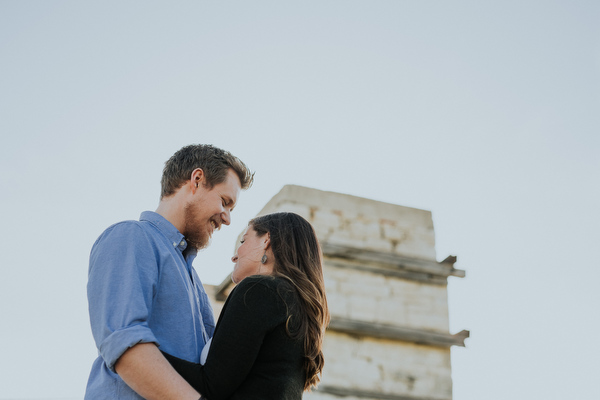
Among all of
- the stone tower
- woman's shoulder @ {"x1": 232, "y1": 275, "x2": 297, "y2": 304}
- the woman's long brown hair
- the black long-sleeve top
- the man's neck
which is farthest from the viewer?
the stone tower

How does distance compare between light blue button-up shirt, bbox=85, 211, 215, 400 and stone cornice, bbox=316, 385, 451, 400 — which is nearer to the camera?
light blue button-up shirt, bbox=85, 211, 215, 400

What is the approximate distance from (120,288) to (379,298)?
7.02 meters

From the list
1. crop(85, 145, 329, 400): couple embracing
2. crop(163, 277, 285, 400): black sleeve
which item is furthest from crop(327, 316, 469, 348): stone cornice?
crop(163, 277, 285, 400): black sleeve

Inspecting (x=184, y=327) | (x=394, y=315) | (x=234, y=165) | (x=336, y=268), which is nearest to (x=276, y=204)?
(x=336, y=268)

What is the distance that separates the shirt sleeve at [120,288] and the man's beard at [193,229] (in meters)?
0.35

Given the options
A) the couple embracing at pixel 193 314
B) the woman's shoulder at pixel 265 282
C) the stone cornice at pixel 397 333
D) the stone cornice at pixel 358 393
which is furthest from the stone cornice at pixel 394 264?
the woman's shoulder at pixel 265 282

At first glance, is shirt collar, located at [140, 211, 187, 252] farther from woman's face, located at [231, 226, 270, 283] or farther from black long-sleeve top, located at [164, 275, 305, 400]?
black long-sleeve top, located at [164, 275, 305, 400]

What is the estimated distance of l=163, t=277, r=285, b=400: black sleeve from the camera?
211 cm

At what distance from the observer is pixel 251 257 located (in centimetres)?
268

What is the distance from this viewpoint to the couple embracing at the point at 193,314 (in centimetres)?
206

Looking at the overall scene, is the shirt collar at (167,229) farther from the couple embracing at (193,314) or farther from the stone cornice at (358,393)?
the stone cornice at (358,393)

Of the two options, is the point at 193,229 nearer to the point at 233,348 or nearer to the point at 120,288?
the point at 120,288

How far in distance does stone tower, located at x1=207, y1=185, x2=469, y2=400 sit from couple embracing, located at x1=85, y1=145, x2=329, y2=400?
590 cm

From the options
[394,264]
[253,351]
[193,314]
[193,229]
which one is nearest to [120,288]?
[193,314]
